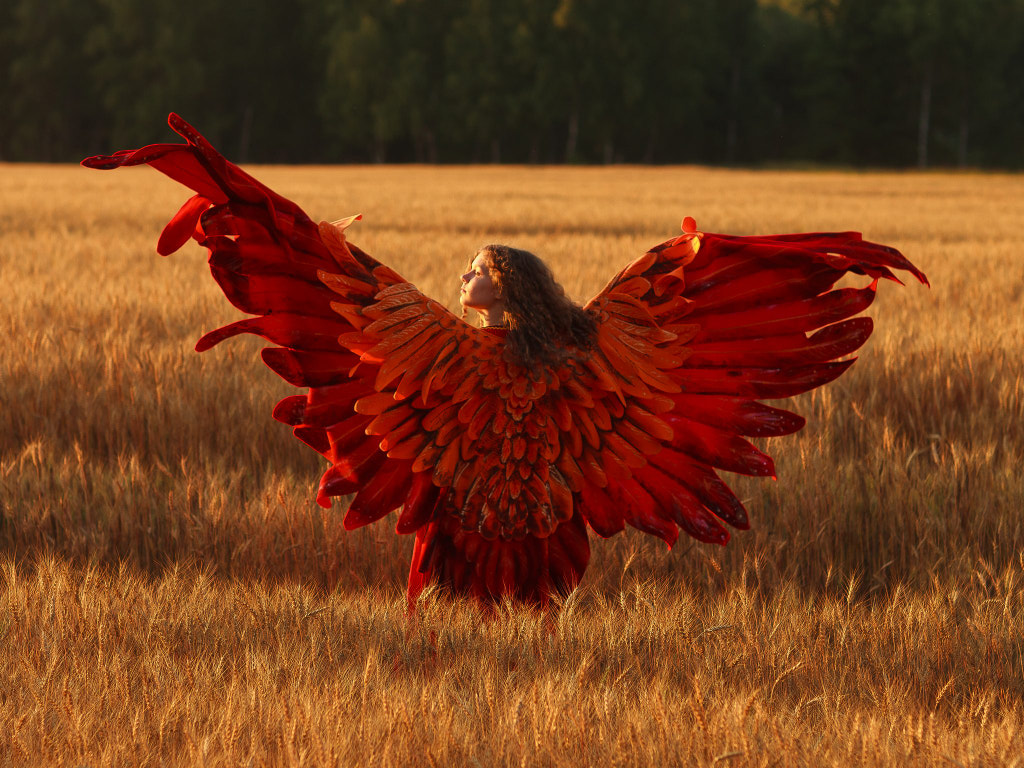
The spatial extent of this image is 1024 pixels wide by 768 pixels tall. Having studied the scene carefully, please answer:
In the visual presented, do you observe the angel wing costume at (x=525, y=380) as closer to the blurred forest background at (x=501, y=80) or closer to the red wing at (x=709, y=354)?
the red wing at (x=709, y=354)

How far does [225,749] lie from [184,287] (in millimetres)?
4633

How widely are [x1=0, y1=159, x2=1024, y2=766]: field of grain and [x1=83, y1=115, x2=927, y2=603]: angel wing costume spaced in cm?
17

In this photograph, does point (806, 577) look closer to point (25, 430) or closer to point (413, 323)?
point (413, 323)

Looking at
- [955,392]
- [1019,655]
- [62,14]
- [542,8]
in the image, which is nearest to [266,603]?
[1019,655]

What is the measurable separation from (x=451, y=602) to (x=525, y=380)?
49 centimetres

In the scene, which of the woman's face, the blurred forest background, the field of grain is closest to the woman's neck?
the woman's face

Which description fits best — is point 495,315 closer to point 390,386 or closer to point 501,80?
point 390,386

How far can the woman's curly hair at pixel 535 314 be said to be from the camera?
1991mm

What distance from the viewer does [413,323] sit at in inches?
77.0

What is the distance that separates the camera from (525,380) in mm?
1968

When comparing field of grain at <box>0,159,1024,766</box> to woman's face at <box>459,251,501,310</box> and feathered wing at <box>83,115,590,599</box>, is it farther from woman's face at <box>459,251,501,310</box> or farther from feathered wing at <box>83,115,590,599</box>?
woman's face at <box>459,251,501,310</box>

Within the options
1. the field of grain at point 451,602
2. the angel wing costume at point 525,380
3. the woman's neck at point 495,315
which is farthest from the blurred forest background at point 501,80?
the angel wing costume at point 525,380

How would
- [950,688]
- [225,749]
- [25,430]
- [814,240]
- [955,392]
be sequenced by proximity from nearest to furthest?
[225,749], [950,688], [814,240], [25,430], [955,392]

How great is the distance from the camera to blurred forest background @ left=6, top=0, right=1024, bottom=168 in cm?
4112
